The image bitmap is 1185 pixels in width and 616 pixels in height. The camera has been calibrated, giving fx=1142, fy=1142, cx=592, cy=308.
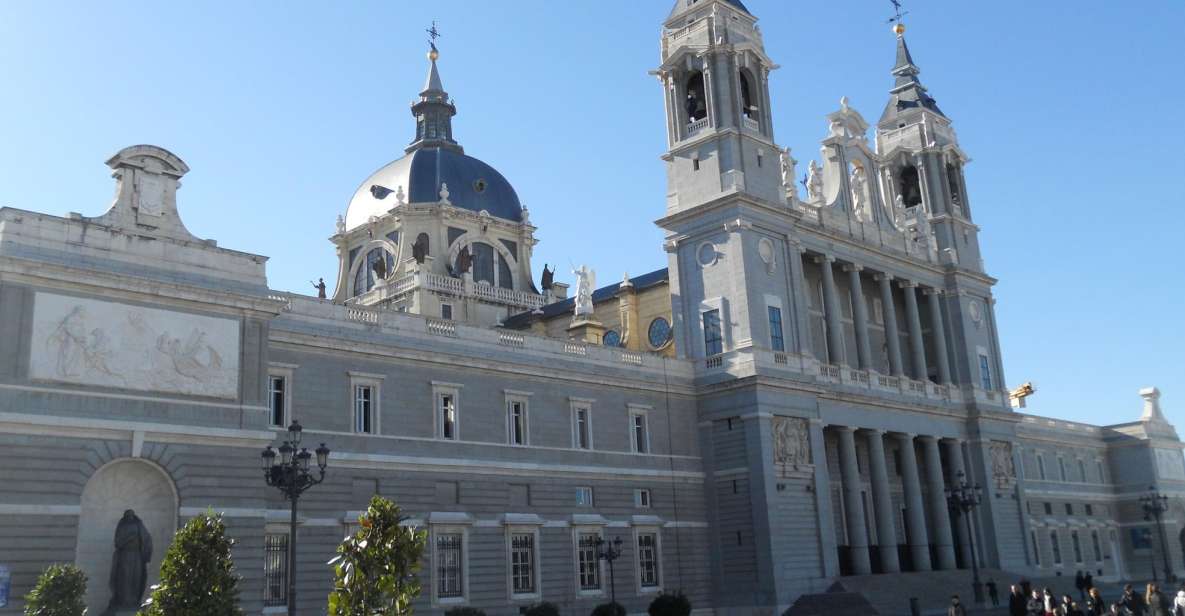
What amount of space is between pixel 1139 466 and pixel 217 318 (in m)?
68.6

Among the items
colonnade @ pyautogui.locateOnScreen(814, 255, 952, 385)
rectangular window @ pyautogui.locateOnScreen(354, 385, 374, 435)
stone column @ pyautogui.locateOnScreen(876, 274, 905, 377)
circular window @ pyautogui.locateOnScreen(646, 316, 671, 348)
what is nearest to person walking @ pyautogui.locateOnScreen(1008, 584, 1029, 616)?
rectangular window @ pyautogui.locateOnScreen(354, 385, 374, 435)

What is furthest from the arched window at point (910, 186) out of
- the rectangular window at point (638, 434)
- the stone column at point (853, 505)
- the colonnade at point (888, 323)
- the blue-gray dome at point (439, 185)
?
the rectangular window at point (638, 434)

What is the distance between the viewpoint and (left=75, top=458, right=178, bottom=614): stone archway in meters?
26.3

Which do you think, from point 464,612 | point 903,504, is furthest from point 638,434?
point 903,504

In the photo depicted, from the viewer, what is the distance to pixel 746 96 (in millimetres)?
50656

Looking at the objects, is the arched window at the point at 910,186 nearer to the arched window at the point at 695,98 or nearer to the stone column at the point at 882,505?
the stone column at the point at 882,505

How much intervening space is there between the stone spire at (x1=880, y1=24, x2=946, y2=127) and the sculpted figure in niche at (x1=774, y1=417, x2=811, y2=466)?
24.3 metres

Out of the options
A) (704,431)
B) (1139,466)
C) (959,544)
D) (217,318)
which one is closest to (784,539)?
(704,431)

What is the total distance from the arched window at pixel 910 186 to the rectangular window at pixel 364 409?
37.0 metres

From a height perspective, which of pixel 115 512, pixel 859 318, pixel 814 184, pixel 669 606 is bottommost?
pixel 669 606

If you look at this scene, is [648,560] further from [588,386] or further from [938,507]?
[938,507]

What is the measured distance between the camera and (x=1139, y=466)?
78188 mm

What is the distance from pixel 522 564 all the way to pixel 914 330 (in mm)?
27198

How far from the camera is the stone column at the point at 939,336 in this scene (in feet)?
190
